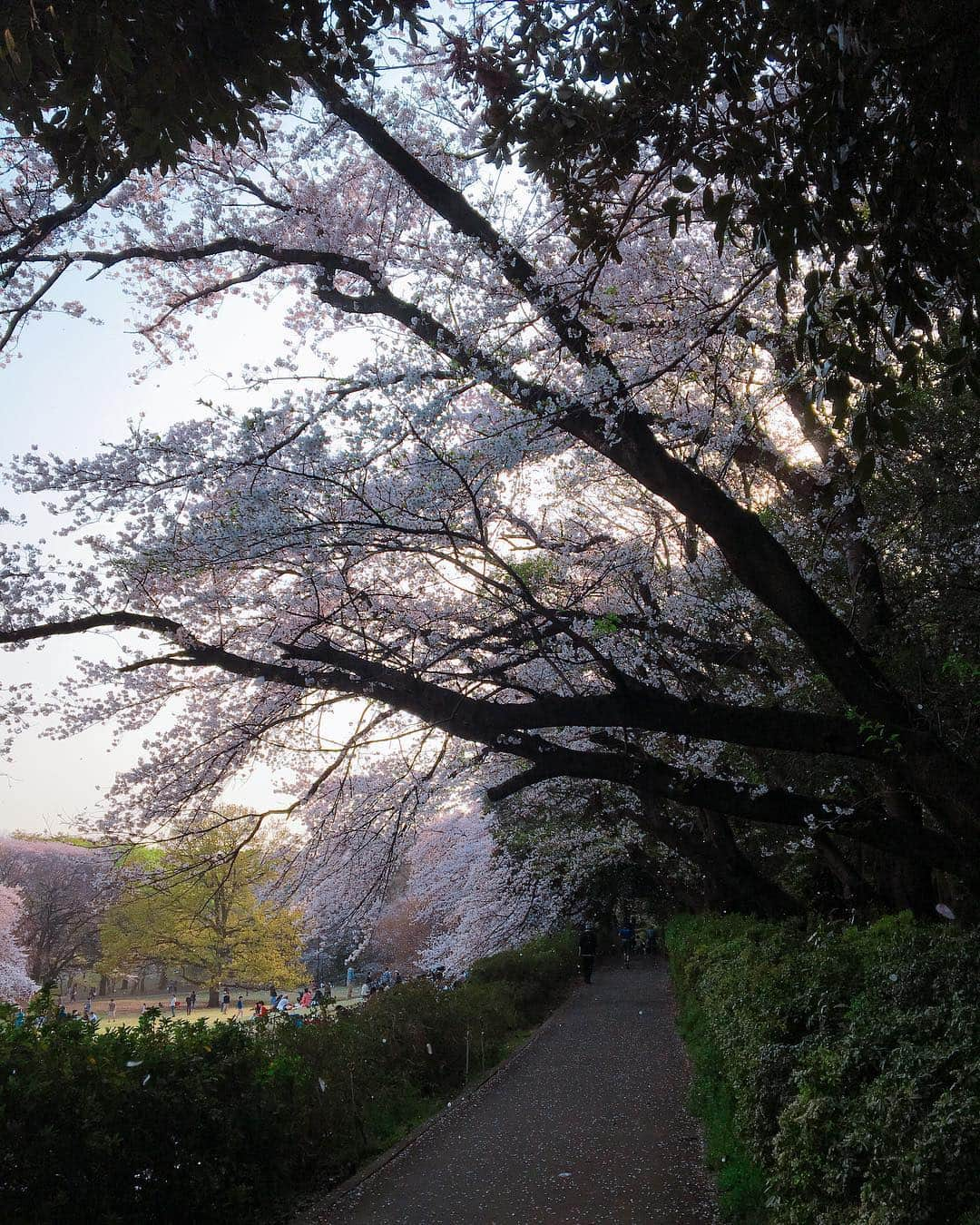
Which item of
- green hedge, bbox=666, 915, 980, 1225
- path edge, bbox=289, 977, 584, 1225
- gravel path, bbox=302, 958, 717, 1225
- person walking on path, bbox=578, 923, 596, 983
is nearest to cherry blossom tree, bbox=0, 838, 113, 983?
person walking on path, bbox=578, 923, 596, 983

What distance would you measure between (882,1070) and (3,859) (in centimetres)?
3984

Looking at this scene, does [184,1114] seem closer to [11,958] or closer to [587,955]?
[587,955]

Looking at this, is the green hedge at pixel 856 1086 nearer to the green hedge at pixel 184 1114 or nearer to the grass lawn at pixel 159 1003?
the green hedge at pixel 184 1114

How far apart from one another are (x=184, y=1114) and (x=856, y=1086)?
145 inches

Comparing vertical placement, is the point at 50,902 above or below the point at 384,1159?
above

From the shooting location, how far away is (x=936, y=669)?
7.56 metres

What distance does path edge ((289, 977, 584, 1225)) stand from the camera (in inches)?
212

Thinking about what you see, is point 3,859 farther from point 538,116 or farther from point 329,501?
point 538,116

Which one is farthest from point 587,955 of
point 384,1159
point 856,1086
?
point 856,1086

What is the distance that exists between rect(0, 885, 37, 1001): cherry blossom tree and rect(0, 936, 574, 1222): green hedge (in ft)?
71.6

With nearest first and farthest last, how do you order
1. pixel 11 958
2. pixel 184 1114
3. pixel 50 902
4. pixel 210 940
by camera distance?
pixel 184 1114 → pixel 11 958 → pixel 210 940 → pixel 50 902

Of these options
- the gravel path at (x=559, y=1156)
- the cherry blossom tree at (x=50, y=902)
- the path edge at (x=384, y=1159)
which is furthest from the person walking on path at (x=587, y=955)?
the cherry blossom tree at (x=50, y=902)

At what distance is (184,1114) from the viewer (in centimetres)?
478

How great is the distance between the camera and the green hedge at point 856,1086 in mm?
2465
